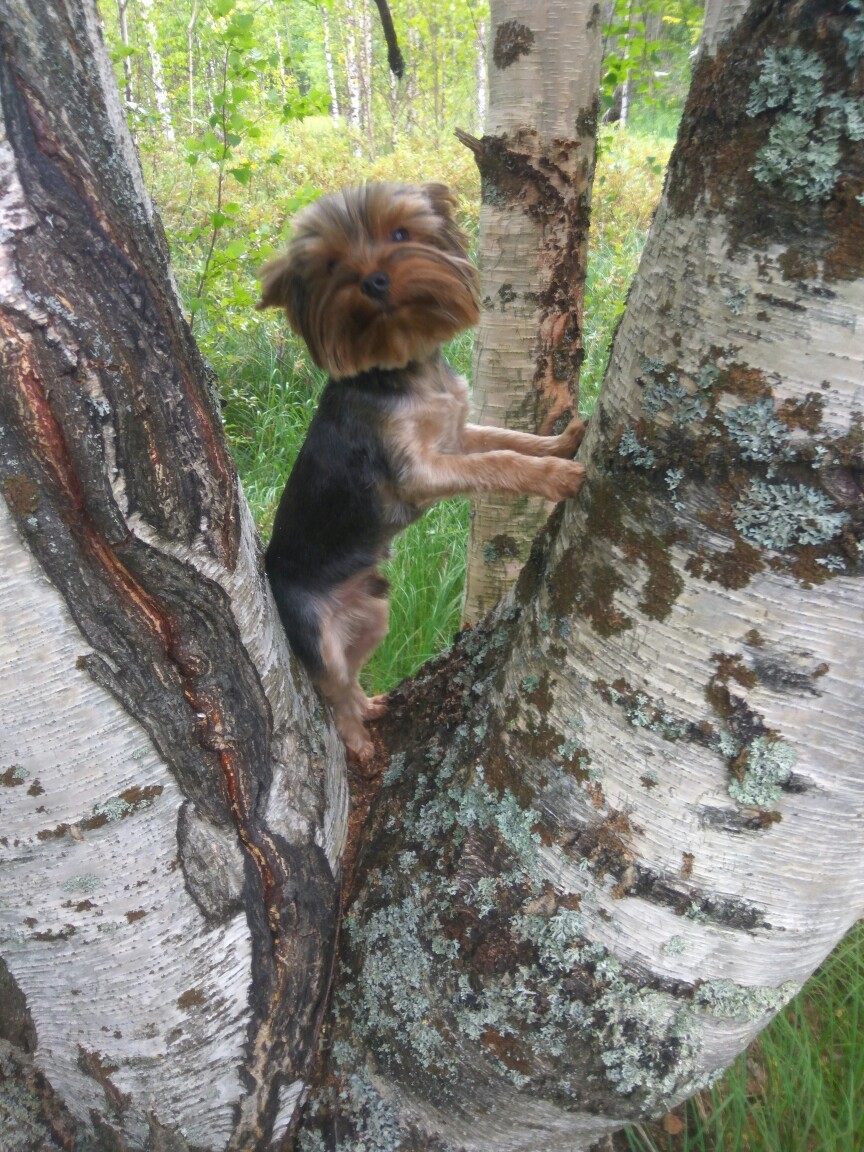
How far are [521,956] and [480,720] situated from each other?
433 mm

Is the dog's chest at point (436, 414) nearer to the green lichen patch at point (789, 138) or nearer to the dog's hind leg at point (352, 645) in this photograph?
the dog's hind leg at point (352, 645)

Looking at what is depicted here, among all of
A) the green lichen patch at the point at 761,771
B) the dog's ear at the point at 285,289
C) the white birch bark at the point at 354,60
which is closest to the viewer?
the green lichen patch at the point at 761,771

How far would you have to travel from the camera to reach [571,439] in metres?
2.19

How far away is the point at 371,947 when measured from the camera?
61.9 inches

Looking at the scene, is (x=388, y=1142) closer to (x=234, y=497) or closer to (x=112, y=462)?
(x=234, y=497)

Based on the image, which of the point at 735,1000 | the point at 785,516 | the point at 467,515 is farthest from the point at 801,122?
the point at 467,515

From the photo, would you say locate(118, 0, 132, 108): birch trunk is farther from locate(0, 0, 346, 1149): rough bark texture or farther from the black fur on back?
locate(0, 0, 346, 1149): rough bark texture

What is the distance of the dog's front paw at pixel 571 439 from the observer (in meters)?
2.17

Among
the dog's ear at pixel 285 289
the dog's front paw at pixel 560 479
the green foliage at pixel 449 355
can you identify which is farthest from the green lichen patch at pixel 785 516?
the dog's ear at pixel 285 289

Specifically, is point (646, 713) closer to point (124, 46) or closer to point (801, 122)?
point (801, 122)

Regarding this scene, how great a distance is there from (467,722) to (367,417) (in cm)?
108

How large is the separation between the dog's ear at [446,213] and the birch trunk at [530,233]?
37 centimetres

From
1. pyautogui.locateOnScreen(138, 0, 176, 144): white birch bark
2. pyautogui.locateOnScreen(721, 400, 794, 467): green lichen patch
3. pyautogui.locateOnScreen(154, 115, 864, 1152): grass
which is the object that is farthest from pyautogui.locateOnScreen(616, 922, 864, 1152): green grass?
pyautogui.locateOnScreen(138, 0, 176, 144): white birch bark

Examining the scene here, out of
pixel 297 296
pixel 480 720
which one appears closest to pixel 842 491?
pixel 480 720
